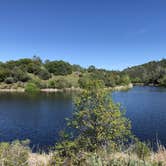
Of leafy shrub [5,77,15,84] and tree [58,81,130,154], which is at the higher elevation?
leafy shrub [5,77,15,84]

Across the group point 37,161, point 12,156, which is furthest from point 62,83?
point 12,156

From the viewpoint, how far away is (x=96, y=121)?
759 cm

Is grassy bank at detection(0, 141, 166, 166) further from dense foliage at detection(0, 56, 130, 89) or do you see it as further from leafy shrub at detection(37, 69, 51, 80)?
leafy shrub at detection(37, 69, 51, 80)

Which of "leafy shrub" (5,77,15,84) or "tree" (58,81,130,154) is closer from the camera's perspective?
"tree" (58,81,130,154)

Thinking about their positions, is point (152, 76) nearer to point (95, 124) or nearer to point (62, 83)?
point (62, 83)

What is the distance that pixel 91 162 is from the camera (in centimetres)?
484

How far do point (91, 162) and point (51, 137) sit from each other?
755 inches

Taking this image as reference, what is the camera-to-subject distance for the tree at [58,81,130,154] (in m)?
7.46

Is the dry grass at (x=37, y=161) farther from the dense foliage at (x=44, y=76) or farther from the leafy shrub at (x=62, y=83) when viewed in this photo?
the leafy shrub at (x=62, y=83)

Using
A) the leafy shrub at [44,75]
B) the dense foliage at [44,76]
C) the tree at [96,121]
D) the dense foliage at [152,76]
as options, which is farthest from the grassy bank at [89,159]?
the dense foliage at [152,76]

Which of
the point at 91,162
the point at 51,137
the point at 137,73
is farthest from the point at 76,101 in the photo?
the point at 137,73

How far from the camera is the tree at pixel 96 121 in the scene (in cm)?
746

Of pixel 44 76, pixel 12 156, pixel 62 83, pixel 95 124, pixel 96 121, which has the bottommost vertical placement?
pixel 12 156

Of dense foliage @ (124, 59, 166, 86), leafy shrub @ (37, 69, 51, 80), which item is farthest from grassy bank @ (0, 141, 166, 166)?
dense foliage @ (124, 59, 166, 86)
